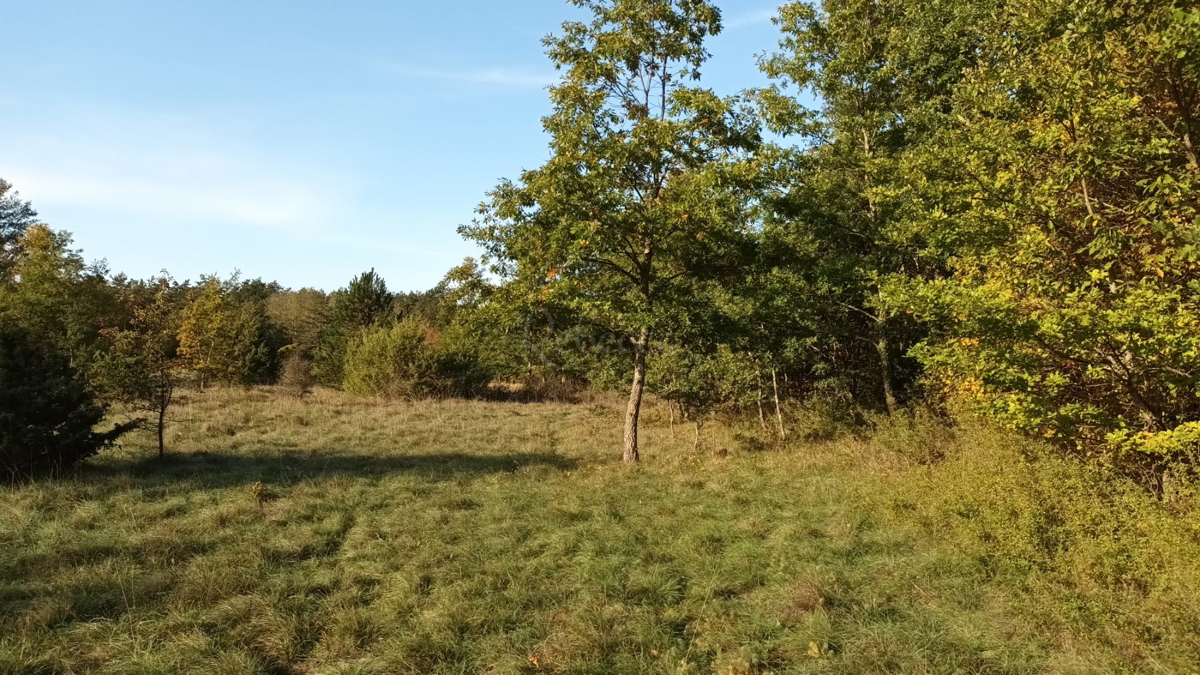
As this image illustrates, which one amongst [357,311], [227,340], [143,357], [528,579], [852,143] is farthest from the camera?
[357,311]

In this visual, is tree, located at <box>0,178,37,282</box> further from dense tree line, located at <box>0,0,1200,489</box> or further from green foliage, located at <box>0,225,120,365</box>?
dense tree line, located at <box>0,0,1200,489</box>

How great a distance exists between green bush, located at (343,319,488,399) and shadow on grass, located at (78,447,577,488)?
1259cm

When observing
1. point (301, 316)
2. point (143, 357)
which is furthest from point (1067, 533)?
point (301, 316)

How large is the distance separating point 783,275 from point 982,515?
746 centimetres

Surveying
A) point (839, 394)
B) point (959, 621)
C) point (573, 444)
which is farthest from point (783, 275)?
point (959, 621)

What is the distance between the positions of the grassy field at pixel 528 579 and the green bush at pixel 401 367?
14946mm

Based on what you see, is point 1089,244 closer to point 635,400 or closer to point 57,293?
point 635,400

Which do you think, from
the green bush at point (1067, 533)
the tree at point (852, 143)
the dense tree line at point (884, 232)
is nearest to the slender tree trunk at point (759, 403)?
the dense tree line at point (884, 232)

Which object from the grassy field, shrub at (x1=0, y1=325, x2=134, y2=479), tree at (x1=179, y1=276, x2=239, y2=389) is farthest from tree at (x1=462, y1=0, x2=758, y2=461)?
tree at (x1=179, y1=276, x2=239, y2=389)

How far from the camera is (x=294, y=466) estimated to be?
10836mm

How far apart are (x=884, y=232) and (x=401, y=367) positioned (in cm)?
2038

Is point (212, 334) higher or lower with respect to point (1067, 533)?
higher

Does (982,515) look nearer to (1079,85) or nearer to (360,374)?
(1079,85)

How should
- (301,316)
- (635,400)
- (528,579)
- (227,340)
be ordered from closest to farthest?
(528,579)
(635,400)
(227,340)
(301,316)
